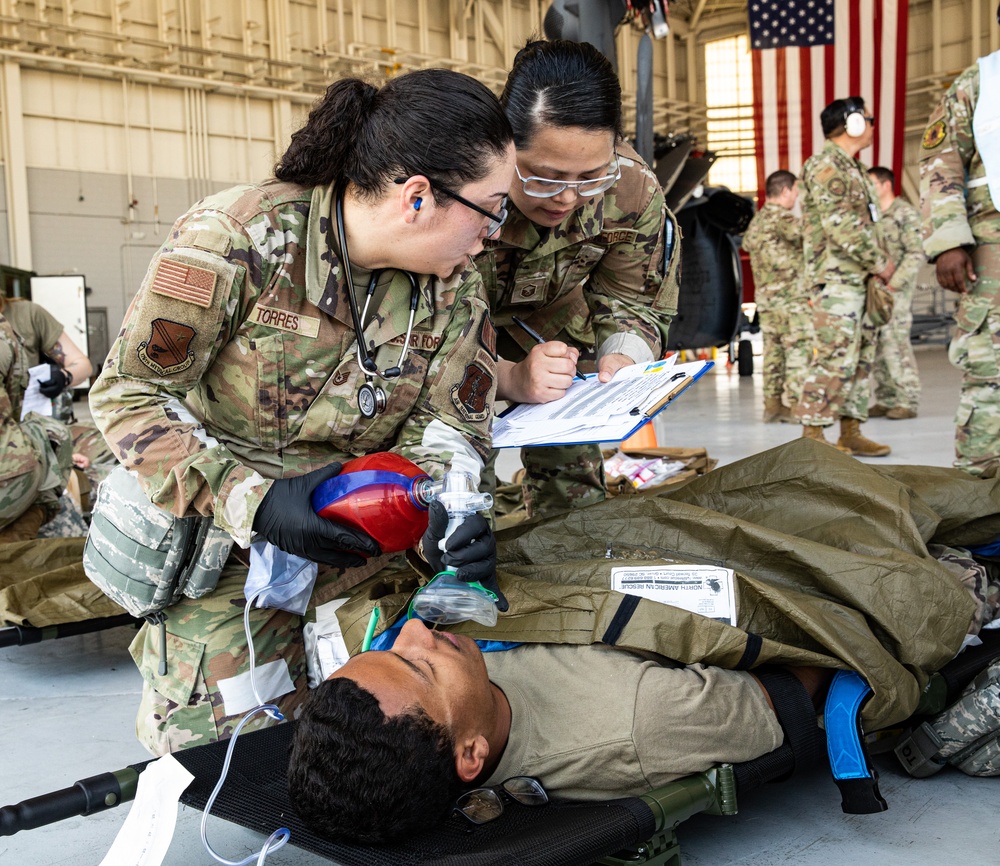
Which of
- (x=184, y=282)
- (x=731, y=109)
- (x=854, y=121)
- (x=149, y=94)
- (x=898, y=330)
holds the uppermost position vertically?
(x=731, y=109)

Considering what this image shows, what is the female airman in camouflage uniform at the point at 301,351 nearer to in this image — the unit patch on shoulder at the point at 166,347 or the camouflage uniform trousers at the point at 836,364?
the unit patch on shoulder at the point at 166,347

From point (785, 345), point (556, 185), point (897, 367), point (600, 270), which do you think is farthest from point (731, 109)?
point (556, 185)

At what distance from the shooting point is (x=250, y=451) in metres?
1.96

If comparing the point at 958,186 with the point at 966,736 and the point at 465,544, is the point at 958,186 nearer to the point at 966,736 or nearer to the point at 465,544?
the point at 966,736

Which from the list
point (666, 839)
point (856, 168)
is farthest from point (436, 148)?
point (856, 168)

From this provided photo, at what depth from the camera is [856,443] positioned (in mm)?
5465

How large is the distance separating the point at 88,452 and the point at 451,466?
308 cm

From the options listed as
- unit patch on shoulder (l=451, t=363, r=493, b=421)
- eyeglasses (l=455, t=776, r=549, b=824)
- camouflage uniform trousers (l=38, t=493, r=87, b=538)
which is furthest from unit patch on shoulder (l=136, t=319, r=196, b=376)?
camouflage uniform trousers (l=38, t=493, r=87, b=538)

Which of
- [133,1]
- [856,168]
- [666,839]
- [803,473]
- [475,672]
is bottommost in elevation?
[666,839]

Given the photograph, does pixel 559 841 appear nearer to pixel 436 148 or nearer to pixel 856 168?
pixel 436 148

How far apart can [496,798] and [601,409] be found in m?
A: 0.79

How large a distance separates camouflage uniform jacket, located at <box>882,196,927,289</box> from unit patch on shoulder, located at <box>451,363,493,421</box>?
6029 mm

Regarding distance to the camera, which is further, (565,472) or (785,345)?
(785,345)

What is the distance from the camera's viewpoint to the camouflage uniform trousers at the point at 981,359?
3.27 m
